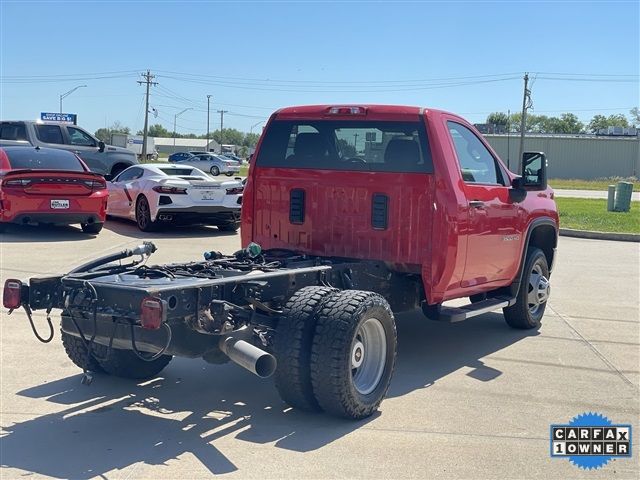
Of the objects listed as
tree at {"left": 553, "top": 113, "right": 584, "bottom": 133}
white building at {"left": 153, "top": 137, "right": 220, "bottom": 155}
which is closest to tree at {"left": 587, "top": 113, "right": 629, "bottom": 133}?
tree at {"left": 553, "top": 113, "right": 584, "bottom": 133}

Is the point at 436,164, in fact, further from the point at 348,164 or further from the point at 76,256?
the point at 76,256

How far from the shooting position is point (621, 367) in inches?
261

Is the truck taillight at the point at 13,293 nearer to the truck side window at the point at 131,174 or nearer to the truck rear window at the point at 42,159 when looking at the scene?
the truck rear window at the point at 42,159

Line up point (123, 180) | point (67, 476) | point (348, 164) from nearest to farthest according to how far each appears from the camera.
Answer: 1. point (67, 476)
2. point (348, 164)
3. point (123, 180)

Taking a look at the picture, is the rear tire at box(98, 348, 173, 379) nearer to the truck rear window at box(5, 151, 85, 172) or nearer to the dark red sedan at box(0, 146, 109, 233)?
the dark red sedan at box(0, 146, 109, 233)

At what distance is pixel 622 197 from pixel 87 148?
1540 cm

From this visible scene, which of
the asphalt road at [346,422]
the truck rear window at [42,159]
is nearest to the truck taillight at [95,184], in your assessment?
the truck rear window at [42,159]

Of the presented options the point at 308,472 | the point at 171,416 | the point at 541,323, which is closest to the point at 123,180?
the point at 541,323

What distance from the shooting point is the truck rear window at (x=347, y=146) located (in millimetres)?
6230

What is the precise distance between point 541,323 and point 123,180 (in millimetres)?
10071

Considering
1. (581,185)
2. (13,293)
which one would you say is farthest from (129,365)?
(581,185)

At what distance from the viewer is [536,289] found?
785 centimetres

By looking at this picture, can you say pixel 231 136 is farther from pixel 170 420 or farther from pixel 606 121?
pixel 170 420

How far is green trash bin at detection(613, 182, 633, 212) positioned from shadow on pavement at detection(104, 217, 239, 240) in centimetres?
1299
